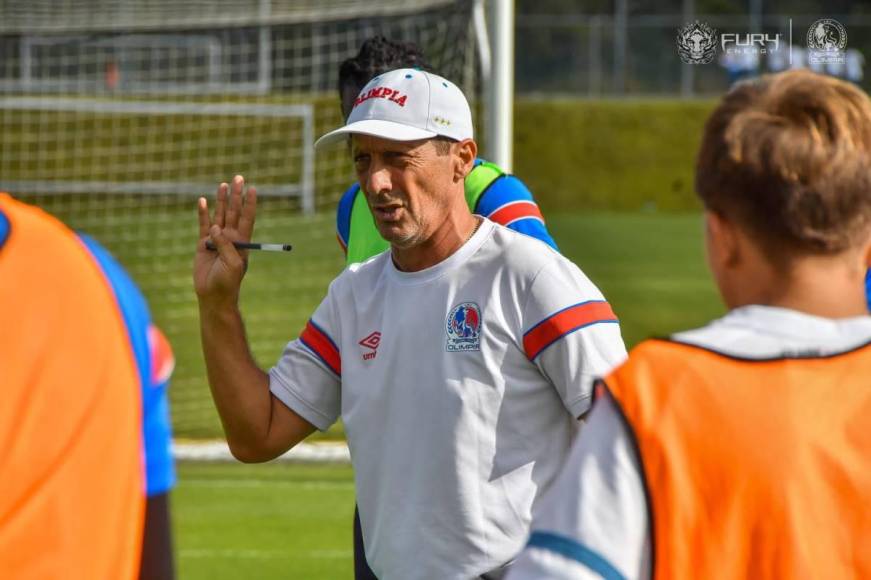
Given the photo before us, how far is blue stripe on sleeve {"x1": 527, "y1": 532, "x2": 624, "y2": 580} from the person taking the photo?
1.59 meters

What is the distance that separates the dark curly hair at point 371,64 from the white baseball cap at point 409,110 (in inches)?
41.0

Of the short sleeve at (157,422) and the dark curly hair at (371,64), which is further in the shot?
the dark curly hair at (371,64)

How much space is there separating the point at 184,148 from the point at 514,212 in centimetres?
1787

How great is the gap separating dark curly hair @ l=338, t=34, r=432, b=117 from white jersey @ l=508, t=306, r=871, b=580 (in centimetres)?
286

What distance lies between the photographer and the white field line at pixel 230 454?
30.9 ft

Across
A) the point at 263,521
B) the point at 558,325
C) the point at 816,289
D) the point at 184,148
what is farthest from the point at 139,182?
the point at 816,289

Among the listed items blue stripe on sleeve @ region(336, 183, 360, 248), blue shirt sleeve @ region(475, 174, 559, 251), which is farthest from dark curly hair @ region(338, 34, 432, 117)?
blue shirt sleeve @ region(475, 174, 559, 251)

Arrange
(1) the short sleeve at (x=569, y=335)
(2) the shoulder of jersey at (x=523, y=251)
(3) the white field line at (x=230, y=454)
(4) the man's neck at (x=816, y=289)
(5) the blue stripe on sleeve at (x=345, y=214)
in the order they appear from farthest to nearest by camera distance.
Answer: (3) the white field line at (x=230, y=454)
(5) the blue stripe on sleeve at (x=345, y=214)
(2) the shoulder of jersey at (x=523, y=251)
(1) the short sleeve at (x=569, y=335)
(4) the man's neck at (x=816, y=289)

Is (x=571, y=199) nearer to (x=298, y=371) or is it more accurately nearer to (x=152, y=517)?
(x=298, y=371)

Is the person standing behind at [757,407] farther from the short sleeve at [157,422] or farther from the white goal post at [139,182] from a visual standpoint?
the white goal post at [139,182]

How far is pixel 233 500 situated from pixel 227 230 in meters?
5.45

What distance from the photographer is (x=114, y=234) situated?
62.0 ft

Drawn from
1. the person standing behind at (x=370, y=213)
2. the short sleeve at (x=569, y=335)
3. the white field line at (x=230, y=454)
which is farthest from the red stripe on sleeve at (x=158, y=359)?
the white field line at (x=230, y=454)

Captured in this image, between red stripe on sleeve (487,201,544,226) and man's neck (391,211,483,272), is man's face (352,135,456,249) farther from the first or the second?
red stripe on sleeve (487,201,544,226)
